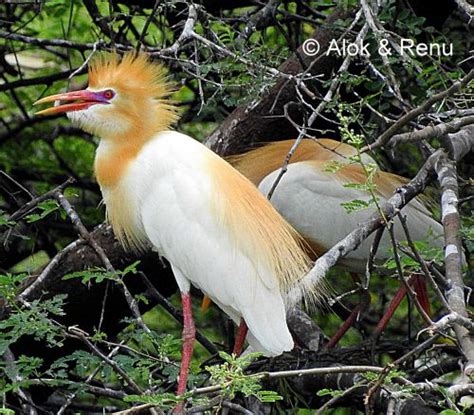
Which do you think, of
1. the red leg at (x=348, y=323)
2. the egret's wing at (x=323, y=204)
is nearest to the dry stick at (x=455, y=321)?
the red leg at (x=348, y=323)

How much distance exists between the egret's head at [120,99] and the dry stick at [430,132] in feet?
4.06

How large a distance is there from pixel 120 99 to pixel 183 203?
1.31ft

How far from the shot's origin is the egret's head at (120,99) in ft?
10.8

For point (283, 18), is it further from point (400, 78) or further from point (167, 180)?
point (167, 180)

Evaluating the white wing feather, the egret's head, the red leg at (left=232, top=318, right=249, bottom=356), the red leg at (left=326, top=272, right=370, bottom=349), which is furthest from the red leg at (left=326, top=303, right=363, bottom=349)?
the egret's head

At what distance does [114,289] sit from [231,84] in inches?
36.1

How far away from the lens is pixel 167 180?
129 inches

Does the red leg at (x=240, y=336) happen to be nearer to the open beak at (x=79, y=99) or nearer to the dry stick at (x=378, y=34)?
the open beak at (x=79, y=99)

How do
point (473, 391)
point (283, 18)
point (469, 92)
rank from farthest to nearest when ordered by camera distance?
point (283, 18), point (469, 92), point (473, 391)

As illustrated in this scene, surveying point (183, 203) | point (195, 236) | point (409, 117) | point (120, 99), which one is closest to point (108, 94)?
point (120, 99)

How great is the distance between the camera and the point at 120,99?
3.34m

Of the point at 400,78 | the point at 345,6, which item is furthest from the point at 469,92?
the point at 400,78

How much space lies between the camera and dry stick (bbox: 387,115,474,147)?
83.1 inches

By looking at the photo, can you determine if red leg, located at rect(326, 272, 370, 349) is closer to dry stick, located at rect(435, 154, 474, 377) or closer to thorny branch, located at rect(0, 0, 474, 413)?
thorny branch, located at rect(0, 0, 474, 413)
